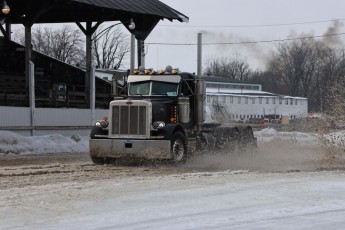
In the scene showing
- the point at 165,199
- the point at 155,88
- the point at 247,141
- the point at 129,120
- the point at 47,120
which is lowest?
the point at 165,199

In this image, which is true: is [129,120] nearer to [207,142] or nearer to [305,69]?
[207,142]

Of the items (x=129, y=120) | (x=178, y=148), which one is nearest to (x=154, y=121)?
(x=129, y=120)

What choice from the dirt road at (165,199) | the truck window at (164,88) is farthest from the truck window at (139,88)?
the dirt road at (165,199)

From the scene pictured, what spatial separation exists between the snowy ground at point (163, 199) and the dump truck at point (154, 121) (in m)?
0.57

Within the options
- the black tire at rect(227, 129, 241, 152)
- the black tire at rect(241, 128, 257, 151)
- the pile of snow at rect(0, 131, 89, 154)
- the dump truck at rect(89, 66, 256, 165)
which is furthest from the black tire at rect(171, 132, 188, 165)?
the pile of snow at rect(0, 131, 89, 154)

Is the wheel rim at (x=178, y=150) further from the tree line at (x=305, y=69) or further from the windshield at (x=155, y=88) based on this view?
the tree line at (x=305, y=69)

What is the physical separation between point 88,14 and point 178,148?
15678mm

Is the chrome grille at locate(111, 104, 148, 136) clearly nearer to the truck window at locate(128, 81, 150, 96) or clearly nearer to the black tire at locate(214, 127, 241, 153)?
the truck window at locate(128, 81, 150, 96)

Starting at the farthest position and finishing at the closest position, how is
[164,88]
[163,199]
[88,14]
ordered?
[88,14]
[164,88]
[163,199]

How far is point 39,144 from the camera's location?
76.2 feet

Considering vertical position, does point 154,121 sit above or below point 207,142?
above

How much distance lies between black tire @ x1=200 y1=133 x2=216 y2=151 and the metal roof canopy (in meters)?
10.1

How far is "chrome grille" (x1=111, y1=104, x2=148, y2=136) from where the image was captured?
616 inches

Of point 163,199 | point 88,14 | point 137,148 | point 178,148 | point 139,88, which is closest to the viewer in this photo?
point 163,199
